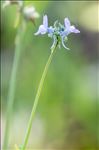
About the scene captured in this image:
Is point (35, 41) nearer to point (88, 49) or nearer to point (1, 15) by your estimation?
point (1, 15)

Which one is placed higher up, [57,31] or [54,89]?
[57,31]

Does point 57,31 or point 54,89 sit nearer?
point 57,31

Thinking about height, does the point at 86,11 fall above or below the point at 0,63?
above

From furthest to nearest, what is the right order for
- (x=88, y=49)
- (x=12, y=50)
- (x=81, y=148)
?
(x=88, y=49)
(x=12, y=50)
(x=81, y=148)

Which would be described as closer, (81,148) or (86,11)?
(81,148)

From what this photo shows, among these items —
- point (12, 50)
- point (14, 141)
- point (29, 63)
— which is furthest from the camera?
point (12, 50)

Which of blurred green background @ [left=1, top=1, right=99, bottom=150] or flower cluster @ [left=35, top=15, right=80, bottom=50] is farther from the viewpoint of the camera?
blurred green background @ [left=1, top=1, right=99, bottom=150]

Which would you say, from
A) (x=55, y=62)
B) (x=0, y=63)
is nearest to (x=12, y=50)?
(x=0, y=63)

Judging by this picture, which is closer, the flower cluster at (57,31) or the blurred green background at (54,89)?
the flower cluster at (57,31)
